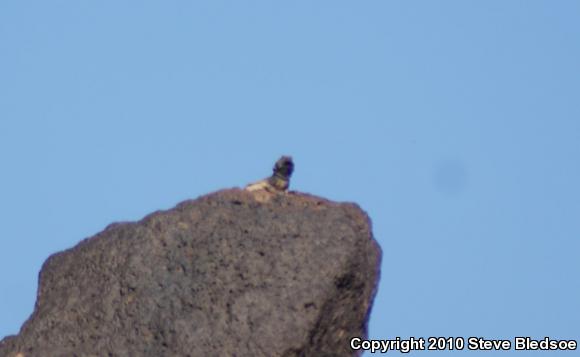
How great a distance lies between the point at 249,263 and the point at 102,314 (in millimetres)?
1053

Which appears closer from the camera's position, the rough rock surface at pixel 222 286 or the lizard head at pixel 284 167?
the rough rock surface at pixel 222 286

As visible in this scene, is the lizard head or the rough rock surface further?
the lizard head

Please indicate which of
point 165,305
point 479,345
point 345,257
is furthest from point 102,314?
point 479,345

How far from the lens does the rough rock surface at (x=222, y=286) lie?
7.55m

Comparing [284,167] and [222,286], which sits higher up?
[284,167]

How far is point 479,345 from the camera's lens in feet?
29.1

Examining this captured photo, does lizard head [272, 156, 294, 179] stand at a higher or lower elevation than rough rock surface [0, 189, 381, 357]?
higher

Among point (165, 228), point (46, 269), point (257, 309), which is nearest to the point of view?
point (257, 309)

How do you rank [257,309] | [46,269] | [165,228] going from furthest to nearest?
[46,269] → [165,228] → [257,309]

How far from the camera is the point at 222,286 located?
7672 mm

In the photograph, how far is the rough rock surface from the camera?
755cm

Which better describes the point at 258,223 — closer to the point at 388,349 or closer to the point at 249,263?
the point at 249,263

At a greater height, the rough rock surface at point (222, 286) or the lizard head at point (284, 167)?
the lizard head at point (284, 167)

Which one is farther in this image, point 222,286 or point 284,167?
point 284,167
